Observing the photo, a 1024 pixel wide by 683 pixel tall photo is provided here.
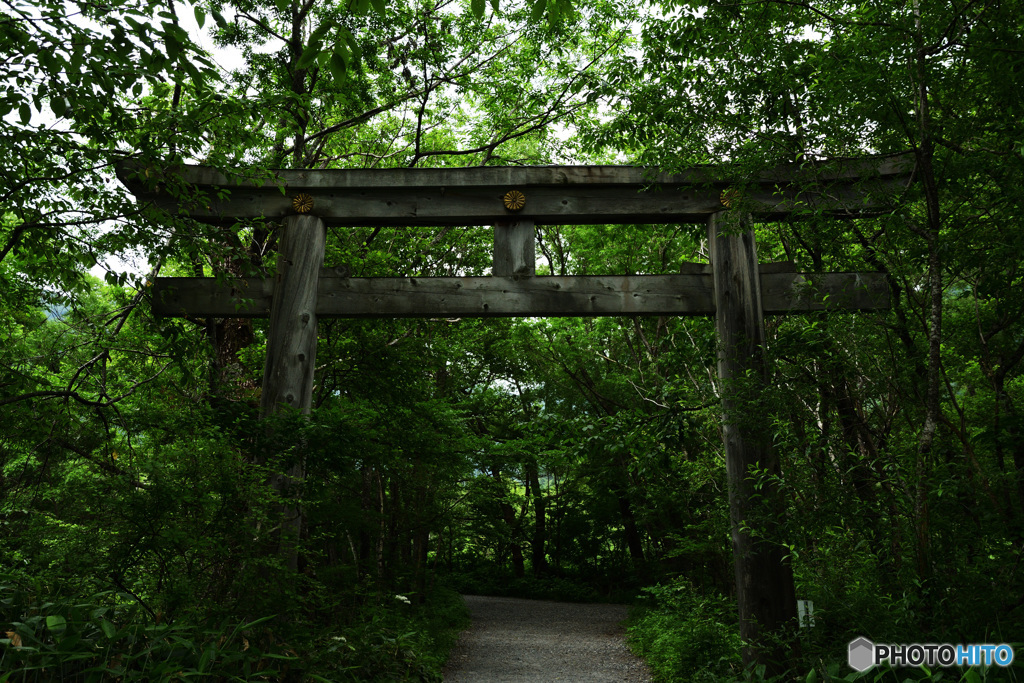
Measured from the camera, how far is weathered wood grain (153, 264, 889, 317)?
16.7 feet

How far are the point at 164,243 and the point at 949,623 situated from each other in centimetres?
499

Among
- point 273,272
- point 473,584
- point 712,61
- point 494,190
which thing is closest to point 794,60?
point 712,61

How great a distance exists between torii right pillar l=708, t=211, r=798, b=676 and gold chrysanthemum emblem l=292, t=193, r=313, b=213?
3.09m

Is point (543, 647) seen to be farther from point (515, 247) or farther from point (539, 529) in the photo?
point (539, 529)

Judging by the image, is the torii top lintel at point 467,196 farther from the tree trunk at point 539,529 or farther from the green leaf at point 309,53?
the tree trunk at point 539,529

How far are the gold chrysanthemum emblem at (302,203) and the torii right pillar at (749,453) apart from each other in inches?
122

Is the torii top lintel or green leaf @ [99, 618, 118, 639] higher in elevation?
the torii top lintel

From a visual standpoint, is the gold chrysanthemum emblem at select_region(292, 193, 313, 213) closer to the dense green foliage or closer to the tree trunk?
the dense green foliage

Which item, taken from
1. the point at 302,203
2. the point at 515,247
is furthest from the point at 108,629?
the point at 515,247

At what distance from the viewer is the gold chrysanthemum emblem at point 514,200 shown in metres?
5.25

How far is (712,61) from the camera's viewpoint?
5.60 metres

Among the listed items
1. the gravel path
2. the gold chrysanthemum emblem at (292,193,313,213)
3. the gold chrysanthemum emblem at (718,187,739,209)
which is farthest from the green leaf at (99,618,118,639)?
the gravel path

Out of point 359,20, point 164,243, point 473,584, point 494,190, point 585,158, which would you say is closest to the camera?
point 164,243

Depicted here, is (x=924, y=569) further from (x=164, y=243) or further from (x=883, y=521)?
(x=164, y=243)
